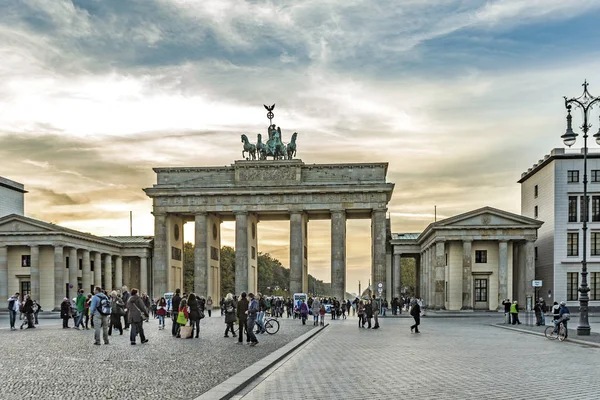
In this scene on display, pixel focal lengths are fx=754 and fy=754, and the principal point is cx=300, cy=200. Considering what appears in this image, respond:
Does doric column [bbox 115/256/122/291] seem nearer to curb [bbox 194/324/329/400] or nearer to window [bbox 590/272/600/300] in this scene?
window [bbox 590/272/600/300]

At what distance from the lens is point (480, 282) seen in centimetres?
7556

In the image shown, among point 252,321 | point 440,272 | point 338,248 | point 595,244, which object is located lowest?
point 440,272

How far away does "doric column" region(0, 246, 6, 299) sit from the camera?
7475 cm

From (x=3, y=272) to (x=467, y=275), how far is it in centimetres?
4587

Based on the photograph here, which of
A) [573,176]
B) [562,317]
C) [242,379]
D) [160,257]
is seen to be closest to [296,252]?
[160,257]

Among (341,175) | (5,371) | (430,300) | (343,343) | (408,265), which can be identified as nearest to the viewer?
(5,371)

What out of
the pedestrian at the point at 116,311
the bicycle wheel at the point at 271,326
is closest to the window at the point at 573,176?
the bicycle wheel at the point at 271,326

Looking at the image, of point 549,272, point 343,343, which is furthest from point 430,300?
point 343,343

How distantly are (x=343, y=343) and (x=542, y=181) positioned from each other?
175 feet

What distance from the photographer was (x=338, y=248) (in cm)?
8831

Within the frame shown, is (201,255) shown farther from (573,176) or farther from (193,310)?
(193,310)

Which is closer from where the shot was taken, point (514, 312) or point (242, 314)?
point (242, 314)

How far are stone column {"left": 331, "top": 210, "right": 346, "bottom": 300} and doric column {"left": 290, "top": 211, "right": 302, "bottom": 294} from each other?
3.70 m

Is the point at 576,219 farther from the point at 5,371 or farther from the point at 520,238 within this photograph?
the point at 5,371
